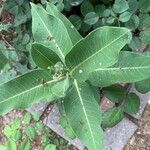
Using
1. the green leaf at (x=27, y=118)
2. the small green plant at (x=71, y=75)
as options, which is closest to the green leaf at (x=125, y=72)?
the small green plant at (x=71, y=75)

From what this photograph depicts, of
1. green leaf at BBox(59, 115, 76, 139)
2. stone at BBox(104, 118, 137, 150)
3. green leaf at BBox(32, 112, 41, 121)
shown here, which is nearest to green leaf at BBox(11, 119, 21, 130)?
green leaf at BBox(32, 112, 41, 121)

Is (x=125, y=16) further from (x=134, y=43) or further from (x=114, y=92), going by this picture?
(x=114, y=92)

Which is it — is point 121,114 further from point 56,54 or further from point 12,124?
point 12,124

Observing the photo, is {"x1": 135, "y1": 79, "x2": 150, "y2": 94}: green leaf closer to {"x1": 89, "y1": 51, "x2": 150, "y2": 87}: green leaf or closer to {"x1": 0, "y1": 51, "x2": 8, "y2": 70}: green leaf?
{"x1": 89, "y1": 51, "x2": 150, "y2": 87}: green leaf

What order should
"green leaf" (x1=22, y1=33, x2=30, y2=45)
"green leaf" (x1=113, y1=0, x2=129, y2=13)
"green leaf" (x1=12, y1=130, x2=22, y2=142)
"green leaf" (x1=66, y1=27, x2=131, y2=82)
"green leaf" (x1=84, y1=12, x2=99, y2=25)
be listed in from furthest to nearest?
1. "green leaf" (x1=12, y1=130, x2=22, y2=142)
2. "green leaf" (x1=22, y1=33, x2=30, y2=45)
3. "green leaf" (x1=84, y1=12, x2=99, y2=25)
4. "green leaf" (x1=113, y1=0, x2=129, y2=13)
5. "green leaf" (x1=66, y1=27, x2=131, y2=82)

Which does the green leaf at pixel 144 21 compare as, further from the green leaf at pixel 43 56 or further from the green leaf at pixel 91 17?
the green leaf at pixel 43 56

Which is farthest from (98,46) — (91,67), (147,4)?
(147,4)
